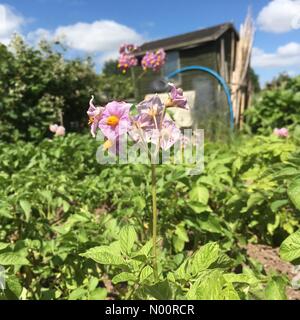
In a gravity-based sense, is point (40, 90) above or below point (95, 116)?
above

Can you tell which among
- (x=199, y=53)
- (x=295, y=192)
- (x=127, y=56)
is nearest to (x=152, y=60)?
(x=127, y=56)

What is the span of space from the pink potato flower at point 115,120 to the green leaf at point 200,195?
3.74 ft

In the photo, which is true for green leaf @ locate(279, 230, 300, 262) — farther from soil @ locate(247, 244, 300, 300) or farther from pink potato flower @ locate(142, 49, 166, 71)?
pink potato flower @ locate(142, 49, 166, 71)

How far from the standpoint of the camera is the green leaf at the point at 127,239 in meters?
1.12

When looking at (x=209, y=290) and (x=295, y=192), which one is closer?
(x=209, y=290)

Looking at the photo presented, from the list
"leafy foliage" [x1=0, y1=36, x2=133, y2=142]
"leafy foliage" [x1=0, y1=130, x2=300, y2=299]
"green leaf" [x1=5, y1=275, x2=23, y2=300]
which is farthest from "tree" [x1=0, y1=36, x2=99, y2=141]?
"green leaf" [x1=5, y1=275, x2=23, y2=300]

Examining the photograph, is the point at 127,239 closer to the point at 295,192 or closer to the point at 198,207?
the point at 295,192

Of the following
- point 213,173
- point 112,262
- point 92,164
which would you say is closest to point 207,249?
point 112,262

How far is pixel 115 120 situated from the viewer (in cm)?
105

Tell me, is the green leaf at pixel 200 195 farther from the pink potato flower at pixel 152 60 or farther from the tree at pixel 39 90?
the tree at pixel 39 90

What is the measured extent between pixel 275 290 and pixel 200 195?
0.98 metres

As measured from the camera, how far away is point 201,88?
15258mm
